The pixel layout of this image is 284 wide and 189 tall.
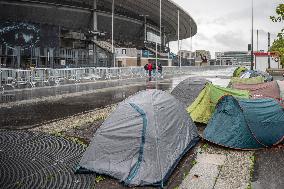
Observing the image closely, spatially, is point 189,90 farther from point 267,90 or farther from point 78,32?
point 78,32

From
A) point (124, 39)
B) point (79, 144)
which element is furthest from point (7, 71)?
point (124, 39)

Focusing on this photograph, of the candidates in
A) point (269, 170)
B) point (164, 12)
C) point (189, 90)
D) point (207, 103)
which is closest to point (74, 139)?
point (207, 103)

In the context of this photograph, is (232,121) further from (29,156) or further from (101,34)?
(101,34)

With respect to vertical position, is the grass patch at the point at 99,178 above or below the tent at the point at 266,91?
below

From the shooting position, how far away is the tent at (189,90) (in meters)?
14.6

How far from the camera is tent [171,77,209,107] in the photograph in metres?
14.6

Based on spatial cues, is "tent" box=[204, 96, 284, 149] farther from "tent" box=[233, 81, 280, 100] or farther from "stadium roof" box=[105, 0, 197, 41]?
"stadium roof" box=[105, 0, 197, 41]

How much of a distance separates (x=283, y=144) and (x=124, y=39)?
252 ft

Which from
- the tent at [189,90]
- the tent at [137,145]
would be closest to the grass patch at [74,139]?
the tent at [137,145]

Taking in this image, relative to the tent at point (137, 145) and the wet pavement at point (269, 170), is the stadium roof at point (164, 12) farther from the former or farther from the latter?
the tent at point (137, 145)

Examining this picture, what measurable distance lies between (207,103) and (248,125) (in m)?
2.72

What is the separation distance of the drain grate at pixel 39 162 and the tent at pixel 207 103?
4.40m

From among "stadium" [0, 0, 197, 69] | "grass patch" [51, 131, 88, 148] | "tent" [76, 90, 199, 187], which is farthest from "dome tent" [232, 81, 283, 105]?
"stadium" [0, 0, 197, 69]

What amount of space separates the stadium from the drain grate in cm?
3522
